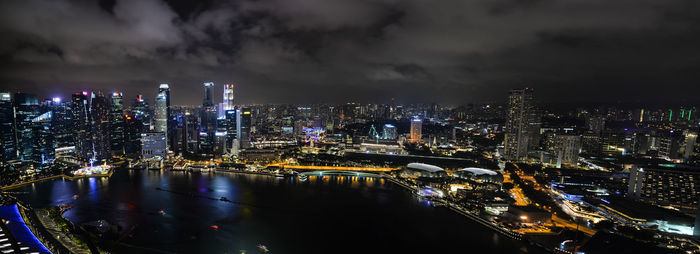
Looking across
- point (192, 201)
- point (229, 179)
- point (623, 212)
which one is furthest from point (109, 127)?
point (623, 212)

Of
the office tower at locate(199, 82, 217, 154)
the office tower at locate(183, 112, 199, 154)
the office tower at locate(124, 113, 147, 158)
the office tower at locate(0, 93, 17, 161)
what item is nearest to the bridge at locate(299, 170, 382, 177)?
the office tower at locate(199, 82, 217, 154)

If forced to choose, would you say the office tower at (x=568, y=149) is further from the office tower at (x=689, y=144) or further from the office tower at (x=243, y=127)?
the office tower at (x=243, y=127)

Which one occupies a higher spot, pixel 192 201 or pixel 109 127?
pixel 109 127

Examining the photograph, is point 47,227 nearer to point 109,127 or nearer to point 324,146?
point 109,127

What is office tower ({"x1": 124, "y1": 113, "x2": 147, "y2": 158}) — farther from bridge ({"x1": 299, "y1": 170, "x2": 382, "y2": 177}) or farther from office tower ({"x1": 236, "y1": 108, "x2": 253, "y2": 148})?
bridge ({"x1": 299, "y1": 170, "x2": 382, "y2": 177})

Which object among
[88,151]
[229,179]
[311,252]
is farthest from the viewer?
[88,151]

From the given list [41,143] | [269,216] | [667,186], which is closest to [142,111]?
[41,143]

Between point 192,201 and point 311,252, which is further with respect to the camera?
point 192,201

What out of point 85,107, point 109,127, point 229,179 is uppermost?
point 85,107
